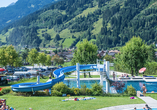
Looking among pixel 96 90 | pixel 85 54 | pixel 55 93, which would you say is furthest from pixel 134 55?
pixel 55 93

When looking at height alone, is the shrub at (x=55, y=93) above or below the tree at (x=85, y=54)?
below

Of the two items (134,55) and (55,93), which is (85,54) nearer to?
(134,55)

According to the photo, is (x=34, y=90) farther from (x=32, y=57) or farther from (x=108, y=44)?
(x=108, y=44)

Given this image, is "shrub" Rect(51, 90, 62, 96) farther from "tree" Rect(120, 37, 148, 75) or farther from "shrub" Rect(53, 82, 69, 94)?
"tree" Rect(120, 37, 148, 75)

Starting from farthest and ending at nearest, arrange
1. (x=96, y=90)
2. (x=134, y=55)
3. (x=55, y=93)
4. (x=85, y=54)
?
(x=85, y=54)
(x=134, y=55)
(x=96, y=90)
(x=55, y=93)

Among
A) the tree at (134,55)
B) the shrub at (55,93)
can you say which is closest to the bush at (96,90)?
the shrub at (55,93)

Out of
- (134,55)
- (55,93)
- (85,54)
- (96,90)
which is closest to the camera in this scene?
(55,93)

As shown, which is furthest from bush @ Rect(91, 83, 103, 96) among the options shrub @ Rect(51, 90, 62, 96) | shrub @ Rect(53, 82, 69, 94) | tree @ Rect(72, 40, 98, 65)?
tree @ Rect(72, 40, 98, 65)

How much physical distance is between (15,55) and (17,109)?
143 feet

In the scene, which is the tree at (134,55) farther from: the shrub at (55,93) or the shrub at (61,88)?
the shrub at (55,93)

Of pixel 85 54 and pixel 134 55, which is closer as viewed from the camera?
pixel 134 55

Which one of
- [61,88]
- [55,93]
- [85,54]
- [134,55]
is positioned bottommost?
[55,93]

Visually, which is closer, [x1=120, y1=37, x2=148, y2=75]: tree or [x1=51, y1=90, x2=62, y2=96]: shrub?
[x1=51, y1=90, x2=62, y2=96]: shrub

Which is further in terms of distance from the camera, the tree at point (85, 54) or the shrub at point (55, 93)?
the tree at point (85, 54)
